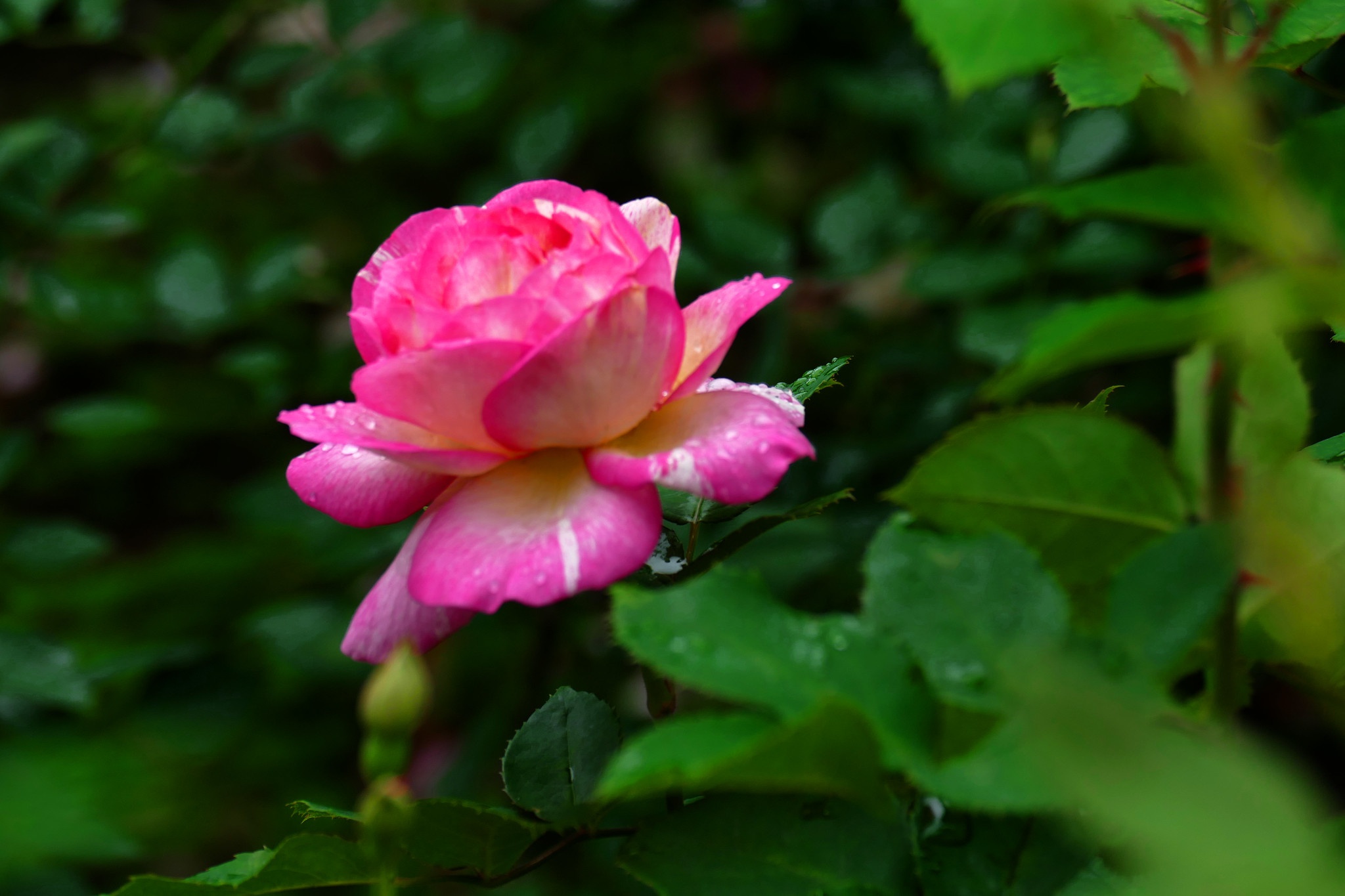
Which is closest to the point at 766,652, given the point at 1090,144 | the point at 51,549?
the point at 1090,144

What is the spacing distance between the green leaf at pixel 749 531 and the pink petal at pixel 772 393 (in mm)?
33

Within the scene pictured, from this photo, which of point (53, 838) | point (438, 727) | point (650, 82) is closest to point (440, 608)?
point (53, 838)

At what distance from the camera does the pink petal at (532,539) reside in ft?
1.13

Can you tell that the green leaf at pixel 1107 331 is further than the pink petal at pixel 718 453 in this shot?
No

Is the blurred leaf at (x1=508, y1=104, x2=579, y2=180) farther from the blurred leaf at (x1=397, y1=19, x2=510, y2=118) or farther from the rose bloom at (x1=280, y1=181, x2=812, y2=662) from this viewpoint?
the rose bloom at (x1=280, y1=181, x2=812, y2=662)

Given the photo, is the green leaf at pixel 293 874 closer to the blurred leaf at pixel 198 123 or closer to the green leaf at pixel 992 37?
the green leaf at pixel 992 37

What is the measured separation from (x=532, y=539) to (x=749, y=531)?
0.29 feet

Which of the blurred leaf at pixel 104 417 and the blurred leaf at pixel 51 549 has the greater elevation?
the blurred leaf at pixel 104 417

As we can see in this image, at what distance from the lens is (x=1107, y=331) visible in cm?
23

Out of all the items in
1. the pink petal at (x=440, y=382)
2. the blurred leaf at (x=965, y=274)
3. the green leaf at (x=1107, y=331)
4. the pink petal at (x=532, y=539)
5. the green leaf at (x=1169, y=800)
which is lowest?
the blurred leaf at (x=965, y=274)

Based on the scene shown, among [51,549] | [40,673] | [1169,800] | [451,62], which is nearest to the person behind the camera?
[1169,800]

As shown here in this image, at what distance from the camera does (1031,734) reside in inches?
8.2

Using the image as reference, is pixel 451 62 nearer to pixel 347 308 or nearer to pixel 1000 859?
pixel 347 308

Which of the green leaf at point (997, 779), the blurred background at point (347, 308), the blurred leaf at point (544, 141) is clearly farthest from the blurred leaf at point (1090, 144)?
the green leaf at point (997, 779)
